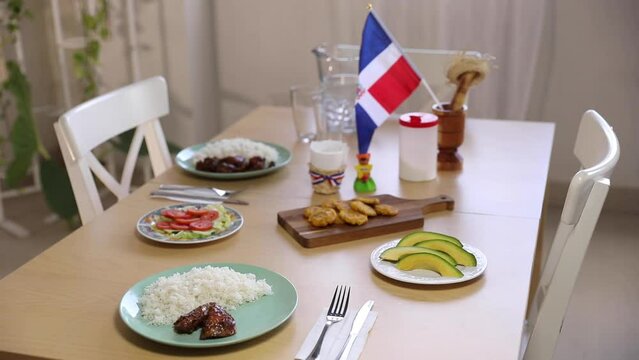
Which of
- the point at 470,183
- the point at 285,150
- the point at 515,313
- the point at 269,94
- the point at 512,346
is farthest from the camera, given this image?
the point at 269,94

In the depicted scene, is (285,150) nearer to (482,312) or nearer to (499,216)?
(499,216)

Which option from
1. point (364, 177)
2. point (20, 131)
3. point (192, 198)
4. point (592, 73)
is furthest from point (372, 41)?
point (20, 131)

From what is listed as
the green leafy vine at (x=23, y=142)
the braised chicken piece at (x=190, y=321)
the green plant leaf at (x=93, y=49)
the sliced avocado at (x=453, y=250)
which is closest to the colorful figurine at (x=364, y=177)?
the sliced avocado at (x=453, y=250)

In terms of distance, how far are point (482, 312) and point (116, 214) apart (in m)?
0.84

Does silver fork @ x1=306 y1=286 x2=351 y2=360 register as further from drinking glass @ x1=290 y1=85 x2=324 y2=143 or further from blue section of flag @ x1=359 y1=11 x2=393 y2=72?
drinking glass @ x1=290 y1=85 x2=324 y2=143

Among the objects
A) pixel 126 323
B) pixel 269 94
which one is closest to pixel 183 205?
pixel 126 323

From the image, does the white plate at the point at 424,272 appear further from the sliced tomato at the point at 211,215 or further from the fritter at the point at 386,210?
the sliced tomato at the point at 211,215

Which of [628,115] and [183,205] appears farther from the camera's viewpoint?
[628,115]

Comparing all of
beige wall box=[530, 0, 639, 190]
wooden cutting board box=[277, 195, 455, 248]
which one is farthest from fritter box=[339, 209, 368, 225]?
beige wall box=[530, 0, 639, 190]

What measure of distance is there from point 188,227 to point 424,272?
49cm

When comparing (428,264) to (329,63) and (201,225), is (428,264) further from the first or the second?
(329,63)

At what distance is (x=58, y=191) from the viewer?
3572 mm

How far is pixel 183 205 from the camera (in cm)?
176

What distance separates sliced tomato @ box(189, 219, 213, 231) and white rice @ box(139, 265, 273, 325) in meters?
0.24
